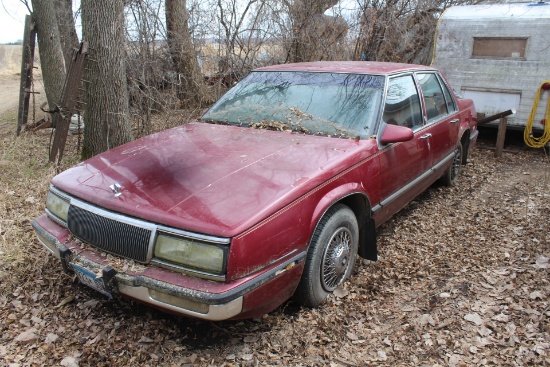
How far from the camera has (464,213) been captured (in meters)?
5.01

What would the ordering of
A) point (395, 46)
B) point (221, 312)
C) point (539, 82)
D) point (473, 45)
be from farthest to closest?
point (395, 46), point (473, 45), point (539, 82), point (221, 312)

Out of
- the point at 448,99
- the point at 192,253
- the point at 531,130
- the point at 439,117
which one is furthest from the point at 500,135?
the point at 192,253

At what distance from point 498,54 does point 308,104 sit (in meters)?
5.19

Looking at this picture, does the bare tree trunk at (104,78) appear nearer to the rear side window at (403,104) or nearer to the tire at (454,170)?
the rear side window at (403,104)

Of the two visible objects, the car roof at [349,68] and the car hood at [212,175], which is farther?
the car roof at [349,68]

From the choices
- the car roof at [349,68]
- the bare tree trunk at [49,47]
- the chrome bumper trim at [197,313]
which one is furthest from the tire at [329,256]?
the bare tree trunk at [49,47]

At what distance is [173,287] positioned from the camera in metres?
2.38

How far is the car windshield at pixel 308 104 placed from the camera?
3.67 metres

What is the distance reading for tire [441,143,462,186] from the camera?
18.6 feet

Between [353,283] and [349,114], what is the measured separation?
142 centimetres

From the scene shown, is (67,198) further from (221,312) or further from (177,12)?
(177,12)

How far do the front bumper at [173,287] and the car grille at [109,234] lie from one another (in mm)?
89

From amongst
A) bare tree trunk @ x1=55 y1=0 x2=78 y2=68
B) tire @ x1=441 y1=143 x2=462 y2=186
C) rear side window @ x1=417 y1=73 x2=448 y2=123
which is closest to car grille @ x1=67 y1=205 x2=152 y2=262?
rear side window @ x1=417 y1=73 x2=448 y2=123

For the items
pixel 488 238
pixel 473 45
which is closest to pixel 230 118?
pixel 488 238
